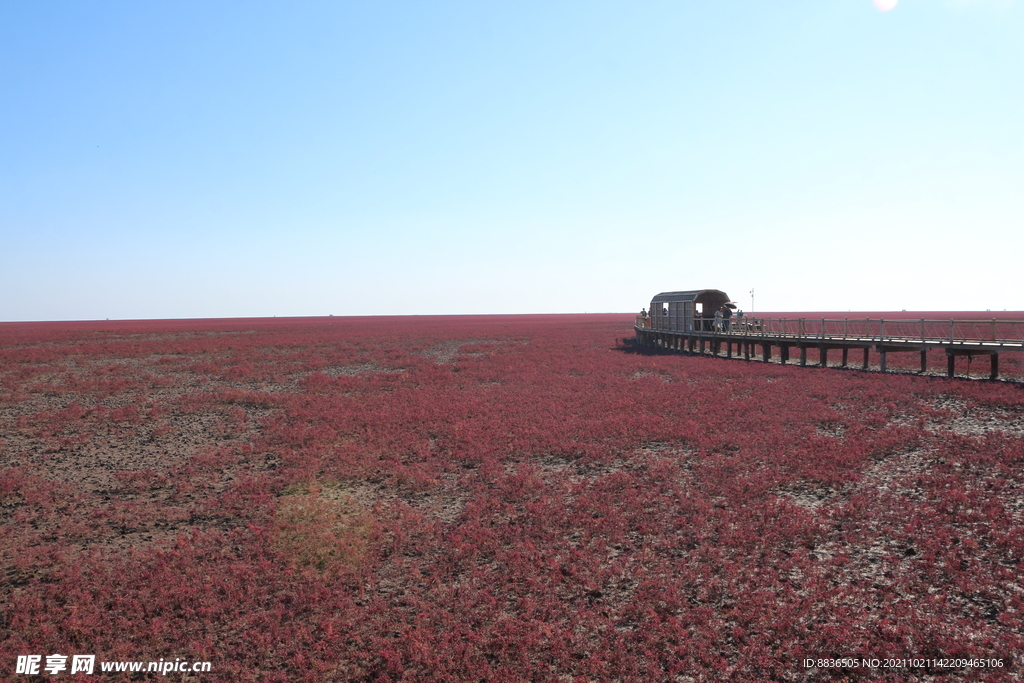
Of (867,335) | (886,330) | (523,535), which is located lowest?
(523,535)

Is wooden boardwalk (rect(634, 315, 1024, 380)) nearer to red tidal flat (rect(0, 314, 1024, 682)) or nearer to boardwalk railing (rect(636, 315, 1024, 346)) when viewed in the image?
boardwalk railing (rect(636, 315, 1024, 346))

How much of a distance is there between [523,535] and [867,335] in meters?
29.1

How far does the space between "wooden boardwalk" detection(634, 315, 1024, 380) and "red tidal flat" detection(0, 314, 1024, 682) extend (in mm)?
2399

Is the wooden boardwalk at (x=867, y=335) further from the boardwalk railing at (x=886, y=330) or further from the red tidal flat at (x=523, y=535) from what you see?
the red tidal flat at (x=523, y=535)

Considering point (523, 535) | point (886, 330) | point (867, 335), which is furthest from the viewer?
point (867, 335)

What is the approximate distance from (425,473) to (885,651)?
12.2 meters

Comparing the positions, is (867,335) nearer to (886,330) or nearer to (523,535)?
(886,330)

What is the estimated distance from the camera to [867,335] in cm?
3431

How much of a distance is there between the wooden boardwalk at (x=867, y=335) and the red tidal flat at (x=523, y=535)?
7.87ft

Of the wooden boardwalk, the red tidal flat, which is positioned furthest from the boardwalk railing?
the red tidal flat

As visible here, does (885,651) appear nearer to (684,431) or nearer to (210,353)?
(684,431)

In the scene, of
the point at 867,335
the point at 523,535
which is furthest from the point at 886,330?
the point at 523,535

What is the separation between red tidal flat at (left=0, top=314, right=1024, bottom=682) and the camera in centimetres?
956

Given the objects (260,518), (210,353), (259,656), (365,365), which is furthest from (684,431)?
(210,353)
